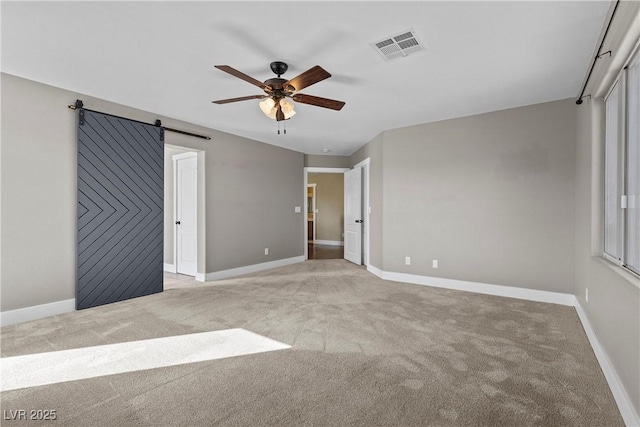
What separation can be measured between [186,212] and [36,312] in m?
2.71

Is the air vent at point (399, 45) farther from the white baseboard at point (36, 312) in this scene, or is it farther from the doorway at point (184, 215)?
the white baseboard at point (36, 312)

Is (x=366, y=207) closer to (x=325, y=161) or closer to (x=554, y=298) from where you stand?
(x=325, y=161)

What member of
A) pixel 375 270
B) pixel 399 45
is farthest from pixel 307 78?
pixel 375 270

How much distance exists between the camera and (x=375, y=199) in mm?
5863

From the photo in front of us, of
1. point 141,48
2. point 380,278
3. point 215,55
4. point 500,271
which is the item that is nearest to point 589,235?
point 500,271

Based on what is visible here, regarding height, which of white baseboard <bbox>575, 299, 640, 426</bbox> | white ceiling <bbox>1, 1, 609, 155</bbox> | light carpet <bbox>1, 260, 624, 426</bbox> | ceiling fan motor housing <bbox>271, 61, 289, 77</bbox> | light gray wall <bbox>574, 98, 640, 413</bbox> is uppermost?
white ceiling <bbox>1, 1, 609, 155</bbox>

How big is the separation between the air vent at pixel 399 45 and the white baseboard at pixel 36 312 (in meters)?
4.24

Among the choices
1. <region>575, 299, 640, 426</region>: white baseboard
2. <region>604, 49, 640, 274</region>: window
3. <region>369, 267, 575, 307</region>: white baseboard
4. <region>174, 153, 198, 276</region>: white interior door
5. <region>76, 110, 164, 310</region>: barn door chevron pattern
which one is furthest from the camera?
<region>174, 153, 198, 276</region>: white interior door

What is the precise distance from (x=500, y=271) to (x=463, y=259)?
0.49 metres

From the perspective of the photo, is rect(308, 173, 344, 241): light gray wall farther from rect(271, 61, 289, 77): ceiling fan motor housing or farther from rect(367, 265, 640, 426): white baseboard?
rect(271, 61, 289, 77): ceiling fan motor housing

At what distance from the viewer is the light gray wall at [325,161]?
7.52 metres

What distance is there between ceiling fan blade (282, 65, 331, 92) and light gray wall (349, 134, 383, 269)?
2.98 m

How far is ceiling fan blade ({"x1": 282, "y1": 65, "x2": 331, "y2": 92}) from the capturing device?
2549 mm

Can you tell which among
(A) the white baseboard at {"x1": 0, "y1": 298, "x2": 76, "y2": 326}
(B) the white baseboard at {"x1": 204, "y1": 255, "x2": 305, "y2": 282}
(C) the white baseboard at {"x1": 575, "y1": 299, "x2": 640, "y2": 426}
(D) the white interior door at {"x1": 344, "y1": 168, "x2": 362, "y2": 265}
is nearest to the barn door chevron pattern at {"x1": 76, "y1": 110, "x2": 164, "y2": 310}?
(A) the white baseboard at {"x1": 0, "y1": 298, "x2": 76, "y2": 326}
